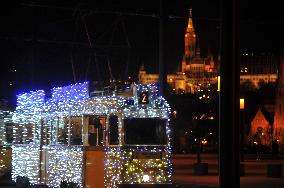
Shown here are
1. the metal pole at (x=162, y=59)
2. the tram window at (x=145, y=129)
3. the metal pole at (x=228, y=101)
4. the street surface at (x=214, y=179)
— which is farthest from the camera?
the street surface at (x=214, y=179)

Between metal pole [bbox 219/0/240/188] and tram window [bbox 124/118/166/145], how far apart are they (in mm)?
6645

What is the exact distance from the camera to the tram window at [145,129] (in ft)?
56.2

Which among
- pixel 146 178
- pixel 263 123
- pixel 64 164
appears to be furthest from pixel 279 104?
pixel 146 178

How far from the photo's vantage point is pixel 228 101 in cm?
1054

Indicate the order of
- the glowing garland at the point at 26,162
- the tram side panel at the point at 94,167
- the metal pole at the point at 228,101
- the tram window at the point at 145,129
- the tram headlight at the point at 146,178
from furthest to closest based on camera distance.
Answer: the glowing garland at the point at 26,162
the tram side panel at the point at 94,167
the tram window at the point at 145,129
the tram headlight at the point at 146,178
the metal pole at the point at 228,101

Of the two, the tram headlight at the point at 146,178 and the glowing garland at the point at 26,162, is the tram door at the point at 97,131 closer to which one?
the tram headlight at the point at 146,178

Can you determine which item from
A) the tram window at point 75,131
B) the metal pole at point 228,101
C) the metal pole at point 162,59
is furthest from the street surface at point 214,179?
the metal pole at point 228,101

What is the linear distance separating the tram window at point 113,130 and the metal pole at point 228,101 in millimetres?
6920

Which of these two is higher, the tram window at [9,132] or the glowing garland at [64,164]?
the tram window at [9,132]

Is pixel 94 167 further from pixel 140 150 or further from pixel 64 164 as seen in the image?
pixel 64 164

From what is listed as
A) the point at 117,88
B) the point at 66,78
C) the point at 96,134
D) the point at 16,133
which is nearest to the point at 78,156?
the point at 96,134

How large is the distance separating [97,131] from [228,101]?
300 inches

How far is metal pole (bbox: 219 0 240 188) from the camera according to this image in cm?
1030

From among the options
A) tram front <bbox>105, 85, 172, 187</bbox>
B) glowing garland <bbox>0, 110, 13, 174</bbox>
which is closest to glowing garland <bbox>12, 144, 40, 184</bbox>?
glowing garland <bbox>0, 110, 13, 174</bbox>
